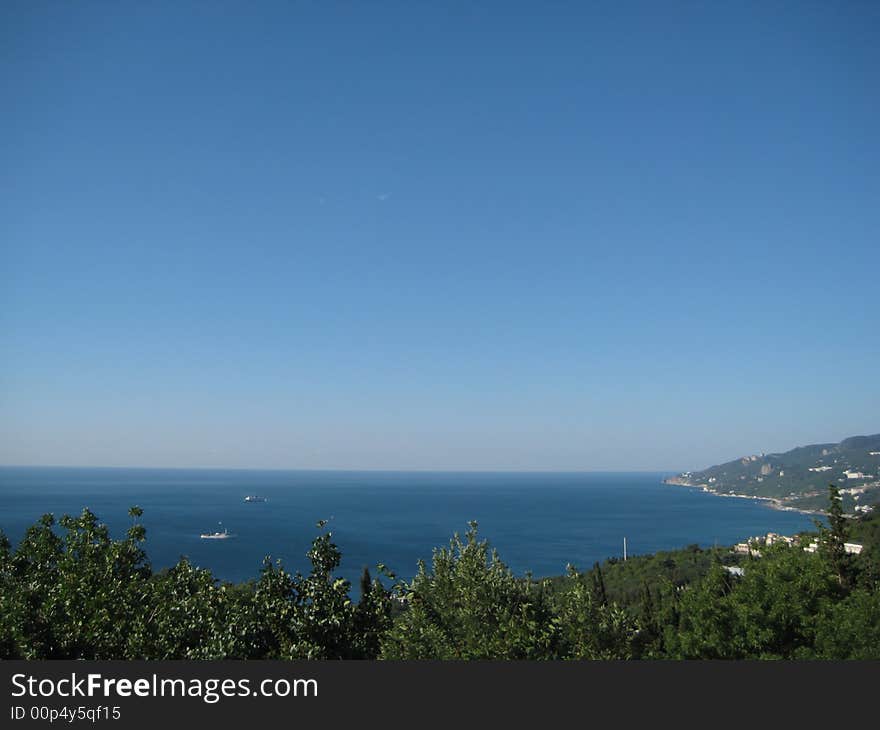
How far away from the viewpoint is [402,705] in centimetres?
698

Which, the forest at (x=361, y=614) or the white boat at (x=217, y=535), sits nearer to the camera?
the forest at (x=361, y=614)

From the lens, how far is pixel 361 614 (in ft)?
40.1

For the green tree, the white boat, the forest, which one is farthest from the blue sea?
the green tree

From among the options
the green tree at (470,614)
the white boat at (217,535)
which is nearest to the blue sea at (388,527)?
the white boat at (217,535)

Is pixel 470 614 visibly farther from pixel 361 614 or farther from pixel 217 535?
pixel 217 535

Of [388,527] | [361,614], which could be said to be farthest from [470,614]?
[388,527]

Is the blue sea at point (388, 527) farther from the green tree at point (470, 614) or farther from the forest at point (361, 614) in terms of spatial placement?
the green tree at point (470, 614)

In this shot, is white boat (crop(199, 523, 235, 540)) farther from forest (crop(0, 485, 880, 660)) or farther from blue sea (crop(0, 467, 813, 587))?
forest (crop(0, 485, 880, 660))

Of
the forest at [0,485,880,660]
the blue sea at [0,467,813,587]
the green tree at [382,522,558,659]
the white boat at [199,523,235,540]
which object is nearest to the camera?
the green tree at [382,522,558,659]

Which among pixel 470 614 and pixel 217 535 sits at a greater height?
pixel 470 614

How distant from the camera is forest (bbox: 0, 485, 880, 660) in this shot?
10383 millimetres

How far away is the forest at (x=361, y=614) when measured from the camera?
10383mm

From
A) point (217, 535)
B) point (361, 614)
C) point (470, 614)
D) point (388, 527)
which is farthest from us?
point (388, 527)

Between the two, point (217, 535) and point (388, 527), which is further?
point (388, 527)
